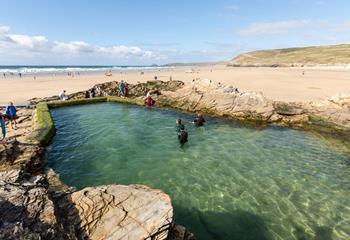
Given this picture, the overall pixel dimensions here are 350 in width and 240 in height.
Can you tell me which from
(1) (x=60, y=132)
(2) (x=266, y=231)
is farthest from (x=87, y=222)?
(1) (x=60, y=132)

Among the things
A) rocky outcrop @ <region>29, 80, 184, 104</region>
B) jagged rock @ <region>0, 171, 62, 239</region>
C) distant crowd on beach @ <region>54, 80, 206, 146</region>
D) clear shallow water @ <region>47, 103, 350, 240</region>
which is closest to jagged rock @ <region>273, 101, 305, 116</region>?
clear shallow water @ <region>47, 103, 350, 240</region>

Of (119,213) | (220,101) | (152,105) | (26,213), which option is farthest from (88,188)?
(152,105)

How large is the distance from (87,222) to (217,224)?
5835 mm

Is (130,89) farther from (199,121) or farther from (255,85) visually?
(255,85)

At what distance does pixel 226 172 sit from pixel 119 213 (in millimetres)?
9089

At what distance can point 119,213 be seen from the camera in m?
7.42

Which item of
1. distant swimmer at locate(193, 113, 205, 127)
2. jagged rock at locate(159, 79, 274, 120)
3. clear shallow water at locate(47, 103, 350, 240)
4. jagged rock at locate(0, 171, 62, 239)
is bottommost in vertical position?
clear shallow water at locate(47, 103, 350, 240)

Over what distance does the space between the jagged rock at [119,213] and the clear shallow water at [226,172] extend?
3468mm

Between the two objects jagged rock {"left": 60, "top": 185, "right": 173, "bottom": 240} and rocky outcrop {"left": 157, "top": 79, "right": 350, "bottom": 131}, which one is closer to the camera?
jagged rock {"left": 60, "top": 185, "right": 173, "bottom": 240}

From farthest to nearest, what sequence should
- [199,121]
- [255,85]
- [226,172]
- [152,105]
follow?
[255,85], [152,105], [199,121], [226,172]

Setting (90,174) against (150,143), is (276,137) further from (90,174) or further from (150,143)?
(90,174)

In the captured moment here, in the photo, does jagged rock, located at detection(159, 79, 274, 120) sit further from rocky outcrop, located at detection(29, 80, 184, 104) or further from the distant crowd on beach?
rocky outcrop, located at detection(29, 80, 184, 104)

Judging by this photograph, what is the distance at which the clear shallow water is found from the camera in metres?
10.7

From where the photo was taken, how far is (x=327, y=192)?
13.1m
